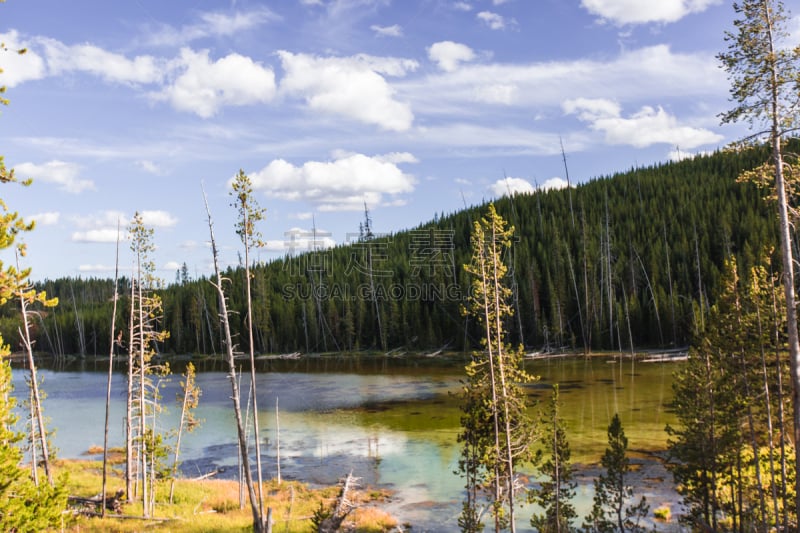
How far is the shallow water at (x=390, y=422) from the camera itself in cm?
3256

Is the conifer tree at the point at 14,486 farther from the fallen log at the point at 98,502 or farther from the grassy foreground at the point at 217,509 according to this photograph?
the fallen log at the point at 98,502

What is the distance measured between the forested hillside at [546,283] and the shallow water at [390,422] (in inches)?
642

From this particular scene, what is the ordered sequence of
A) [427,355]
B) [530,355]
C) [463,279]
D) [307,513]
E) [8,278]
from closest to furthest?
[8,278] → [307,513] → [530,355] → [427,355] → [463,279]

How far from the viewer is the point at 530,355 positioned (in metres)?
89.4

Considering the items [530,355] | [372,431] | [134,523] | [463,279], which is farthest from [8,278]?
[463,279]

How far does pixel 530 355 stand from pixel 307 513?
6673 cm

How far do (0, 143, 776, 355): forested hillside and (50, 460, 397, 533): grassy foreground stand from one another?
154 feet

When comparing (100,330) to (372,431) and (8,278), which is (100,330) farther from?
(8,278)

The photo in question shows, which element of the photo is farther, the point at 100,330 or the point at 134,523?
the point at 100,330

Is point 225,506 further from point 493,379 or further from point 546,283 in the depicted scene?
point 546,283

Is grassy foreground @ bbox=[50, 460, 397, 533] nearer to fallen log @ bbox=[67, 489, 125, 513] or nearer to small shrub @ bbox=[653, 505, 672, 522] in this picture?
fallen log @ bbox=[67, 489, 125, 513]

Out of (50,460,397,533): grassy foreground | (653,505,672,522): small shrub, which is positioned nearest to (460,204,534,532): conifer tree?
(50,460,397,533): grassy foreground

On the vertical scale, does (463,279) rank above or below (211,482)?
above

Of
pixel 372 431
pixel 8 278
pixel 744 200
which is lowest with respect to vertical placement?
pixel 372 431
